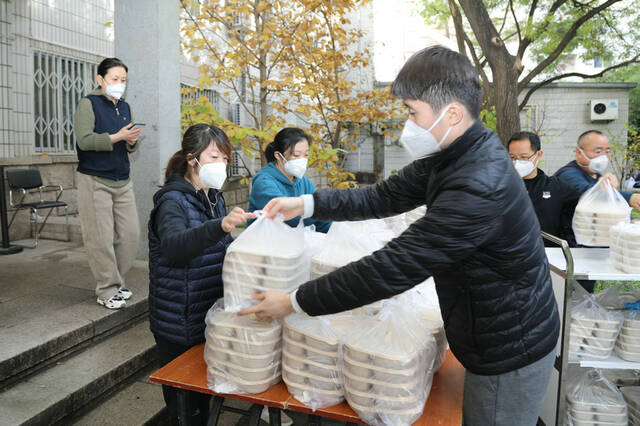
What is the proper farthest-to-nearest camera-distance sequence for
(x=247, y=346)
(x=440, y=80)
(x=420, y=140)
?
1. (x=247, y=346)
2. (x=420, y=140)
3. (x=440, y=80)

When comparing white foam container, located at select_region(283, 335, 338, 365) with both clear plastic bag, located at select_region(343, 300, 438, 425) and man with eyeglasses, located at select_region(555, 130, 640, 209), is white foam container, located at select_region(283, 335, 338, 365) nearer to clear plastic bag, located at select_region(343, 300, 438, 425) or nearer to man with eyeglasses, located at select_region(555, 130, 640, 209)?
clear plastic bag, located at select_region(343, 300, 438, 425)

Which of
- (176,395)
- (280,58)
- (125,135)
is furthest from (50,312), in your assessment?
(280,58)

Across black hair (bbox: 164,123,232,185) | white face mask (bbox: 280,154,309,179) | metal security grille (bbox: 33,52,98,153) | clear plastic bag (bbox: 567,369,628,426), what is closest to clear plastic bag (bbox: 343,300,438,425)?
black hair (bbox: 164,123,232,185)

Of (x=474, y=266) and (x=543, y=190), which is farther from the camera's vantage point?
(x=543, y=190)

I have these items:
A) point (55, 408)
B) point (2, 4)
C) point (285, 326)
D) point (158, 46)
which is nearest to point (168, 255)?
point (285, 326)

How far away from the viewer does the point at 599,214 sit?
308cm

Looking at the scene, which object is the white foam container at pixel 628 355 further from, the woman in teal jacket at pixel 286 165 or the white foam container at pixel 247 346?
the white foam container at pixel 247 346

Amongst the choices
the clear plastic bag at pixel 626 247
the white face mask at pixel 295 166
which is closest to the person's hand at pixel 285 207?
the white face mask at pixel 295 166

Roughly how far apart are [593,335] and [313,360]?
2134 millimetres

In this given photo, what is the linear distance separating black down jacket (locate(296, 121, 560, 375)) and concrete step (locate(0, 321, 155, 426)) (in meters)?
2.00

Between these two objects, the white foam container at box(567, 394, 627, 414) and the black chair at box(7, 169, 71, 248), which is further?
the black chair at box(7, 169, 71, 248)

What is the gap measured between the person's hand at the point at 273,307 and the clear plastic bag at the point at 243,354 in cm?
10

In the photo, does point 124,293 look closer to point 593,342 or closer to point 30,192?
point 30,192

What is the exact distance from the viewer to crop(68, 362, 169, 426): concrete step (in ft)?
9.72
